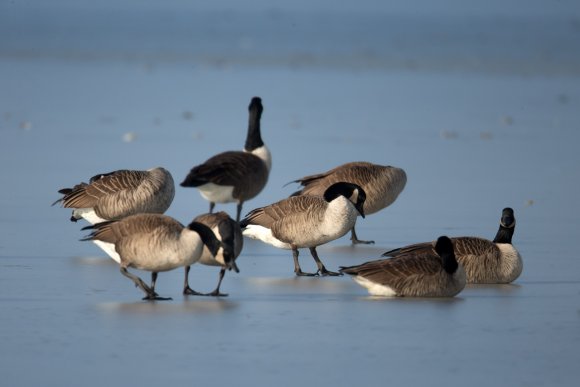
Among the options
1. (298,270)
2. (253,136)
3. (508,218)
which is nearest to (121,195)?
(298,270)

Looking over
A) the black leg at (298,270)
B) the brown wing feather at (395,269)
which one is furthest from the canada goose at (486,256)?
the black leg at (298,270)

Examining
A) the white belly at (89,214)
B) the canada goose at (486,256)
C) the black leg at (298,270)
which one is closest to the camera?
the canada goose at (486,256)

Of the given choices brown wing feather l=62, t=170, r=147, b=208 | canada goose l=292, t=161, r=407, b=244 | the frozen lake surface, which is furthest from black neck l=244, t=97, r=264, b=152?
brown wing feather l=62, t=170, r=147, b=208

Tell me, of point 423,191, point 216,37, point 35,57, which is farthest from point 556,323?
point 216,37

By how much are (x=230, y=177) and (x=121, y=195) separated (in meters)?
1.30

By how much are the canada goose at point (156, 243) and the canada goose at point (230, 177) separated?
8.27 feet

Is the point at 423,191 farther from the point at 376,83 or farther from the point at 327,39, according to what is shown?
the point at 327,39

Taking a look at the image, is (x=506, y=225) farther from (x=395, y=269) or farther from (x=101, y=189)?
(x=101, y=189)

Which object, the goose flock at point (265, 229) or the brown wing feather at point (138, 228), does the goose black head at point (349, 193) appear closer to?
the goose flock at point (265, 229)

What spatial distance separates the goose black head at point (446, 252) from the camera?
8.24 m

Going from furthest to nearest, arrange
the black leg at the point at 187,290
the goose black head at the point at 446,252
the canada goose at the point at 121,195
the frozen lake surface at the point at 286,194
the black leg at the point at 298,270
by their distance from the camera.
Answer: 1. the canada goose at the point at 121,195
2. the black leg at the point at 298,270
3. the black leg at the point at 187,290
4. the goose black head at the point at 446,252
5. the frozen lake surface at the point at 286,194

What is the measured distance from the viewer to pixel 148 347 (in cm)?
683

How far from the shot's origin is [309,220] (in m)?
9.22

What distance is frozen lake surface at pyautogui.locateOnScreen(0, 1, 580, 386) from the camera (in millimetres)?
6652
